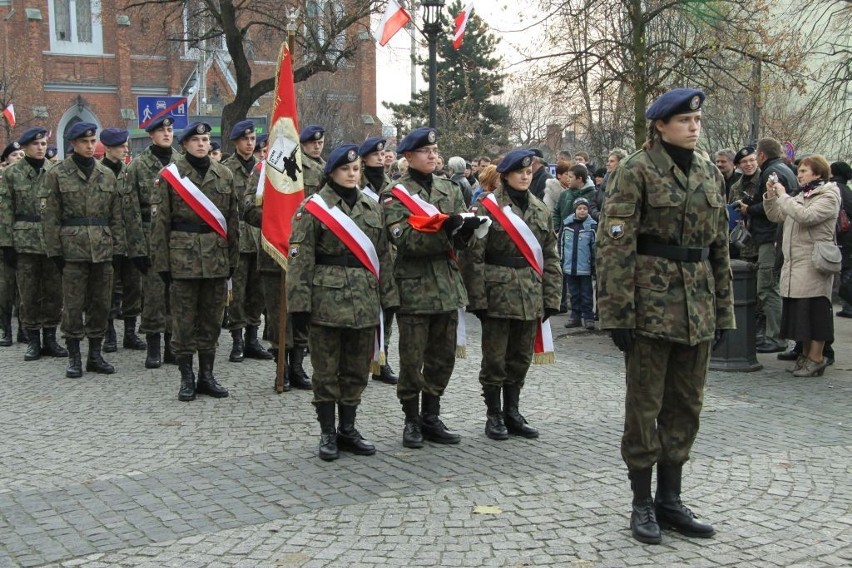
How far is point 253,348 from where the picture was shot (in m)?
10.7

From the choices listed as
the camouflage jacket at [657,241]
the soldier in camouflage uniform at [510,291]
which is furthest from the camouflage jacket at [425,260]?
the camouflage jacket at [657,241]

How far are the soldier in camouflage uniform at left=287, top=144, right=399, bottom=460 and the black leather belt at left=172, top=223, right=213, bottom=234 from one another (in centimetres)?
224

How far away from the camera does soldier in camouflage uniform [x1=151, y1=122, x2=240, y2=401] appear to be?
28.0ft

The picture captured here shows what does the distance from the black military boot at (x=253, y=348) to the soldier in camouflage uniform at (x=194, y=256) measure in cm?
180

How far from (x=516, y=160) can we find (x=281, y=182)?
99.8 inches

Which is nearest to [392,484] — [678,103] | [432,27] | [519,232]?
[519,232]

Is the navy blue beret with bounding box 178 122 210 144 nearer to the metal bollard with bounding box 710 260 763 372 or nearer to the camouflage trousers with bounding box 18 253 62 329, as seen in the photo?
the camouflage trousers with bounding box 18 253 62 329

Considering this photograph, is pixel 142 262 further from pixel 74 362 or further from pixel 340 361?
pixel 340 361

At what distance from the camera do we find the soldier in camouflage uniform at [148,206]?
32.1 ft

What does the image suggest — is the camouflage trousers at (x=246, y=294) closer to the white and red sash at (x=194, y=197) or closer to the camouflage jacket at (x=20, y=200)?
the white and red sash at (x=194, y=197)

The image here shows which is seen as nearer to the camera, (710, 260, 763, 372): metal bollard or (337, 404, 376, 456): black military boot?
(337, 404, 376, 456): black military boot

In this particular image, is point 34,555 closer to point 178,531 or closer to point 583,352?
point 178,531

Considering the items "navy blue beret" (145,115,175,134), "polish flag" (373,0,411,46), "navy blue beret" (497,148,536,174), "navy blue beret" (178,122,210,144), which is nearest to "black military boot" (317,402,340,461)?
"navy blue beret" (497,148,536,174)

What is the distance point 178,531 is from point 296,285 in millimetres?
1938
